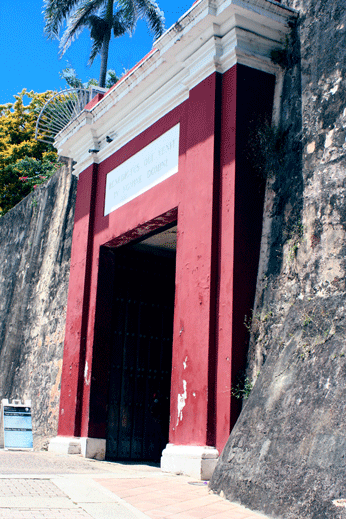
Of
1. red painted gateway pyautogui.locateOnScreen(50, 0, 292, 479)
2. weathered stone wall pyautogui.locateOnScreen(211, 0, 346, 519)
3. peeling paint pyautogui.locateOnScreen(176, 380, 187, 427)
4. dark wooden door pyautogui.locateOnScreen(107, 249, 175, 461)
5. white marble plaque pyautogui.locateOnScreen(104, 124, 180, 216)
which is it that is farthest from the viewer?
dark wooden door pyautogui.locateOnScreen(107, 249, 175, 461)

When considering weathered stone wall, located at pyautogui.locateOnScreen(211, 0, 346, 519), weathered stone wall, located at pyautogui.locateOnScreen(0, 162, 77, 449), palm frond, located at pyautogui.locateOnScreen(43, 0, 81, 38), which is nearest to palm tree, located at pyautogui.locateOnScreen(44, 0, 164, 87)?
palm frond, located at pyautogui.locateOnScreen(43, 0, 81, 38)

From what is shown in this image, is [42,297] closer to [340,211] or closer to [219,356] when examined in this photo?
[219,356]

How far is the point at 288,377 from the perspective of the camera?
3.83 meters

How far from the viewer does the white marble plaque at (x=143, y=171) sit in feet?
20.6

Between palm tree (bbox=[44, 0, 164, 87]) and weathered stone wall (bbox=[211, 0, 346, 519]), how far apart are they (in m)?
13.9

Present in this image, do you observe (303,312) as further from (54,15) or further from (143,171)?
(54,15)

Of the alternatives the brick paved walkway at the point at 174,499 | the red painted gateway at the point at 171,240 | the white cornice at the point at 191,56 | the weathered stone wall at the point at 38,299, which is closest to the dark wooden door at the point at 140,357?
the red painted gateway at the point at 171,240

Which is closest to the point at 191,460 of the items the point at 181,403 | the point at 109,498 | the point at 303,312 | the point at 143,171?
the point at 181,403

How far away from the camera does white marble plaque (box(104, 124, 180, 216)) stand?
20.6 feet

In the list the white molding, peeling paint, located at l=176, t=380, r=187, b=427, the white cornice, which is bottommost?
the white molding

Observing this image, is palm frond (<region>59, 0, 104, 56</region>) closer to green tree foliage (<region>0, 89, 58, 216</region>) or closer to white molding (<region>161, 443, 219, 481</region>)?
green tree foliage (<region>0, 89, 58, 216</region>)

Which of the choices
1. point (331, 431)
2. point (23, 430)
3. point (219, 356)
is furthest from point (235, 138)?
point (23, 430)

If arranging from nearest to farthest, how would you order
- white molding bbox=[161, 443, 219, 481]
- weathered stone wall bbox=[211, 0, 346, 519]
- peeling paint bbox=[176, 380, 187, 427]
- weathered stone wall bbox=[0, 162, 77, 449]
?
1. weathered stone wall bbox=[211, 0, 346, 519]
2. white molding bbox=[161, 443, 219, 481]
3. peeling paint bbox=[176, 380, 187, 427]
4. weathered stone wall bbox=[0, 162, 77, 449]

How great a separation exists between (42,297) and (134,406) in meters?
2.91
